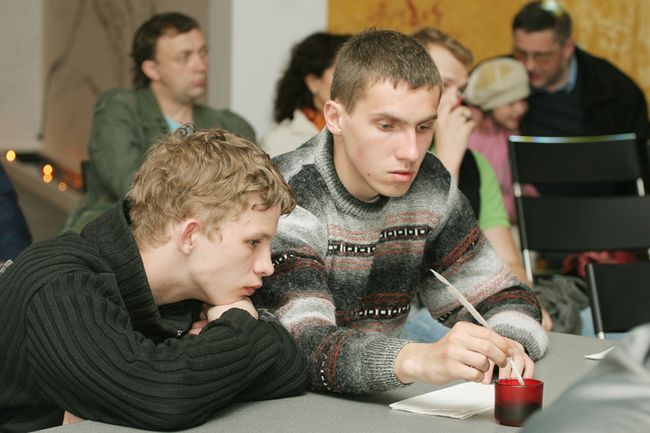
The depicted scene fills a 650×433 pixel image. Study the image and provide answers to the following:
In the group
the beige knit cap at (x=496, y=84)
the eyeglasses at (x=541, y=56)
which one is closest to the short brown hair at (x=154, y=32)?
the beige knit cap at (x=496, y=84)

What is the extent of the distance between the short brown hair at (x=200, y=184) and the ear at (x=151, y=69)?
8.96ft

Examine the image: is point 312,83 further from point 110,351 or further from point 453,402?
point 110,351

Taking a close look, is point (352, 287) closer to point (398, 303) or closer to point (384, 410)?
point (398, 303)

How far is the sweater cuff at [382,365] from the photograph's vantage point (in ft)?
5.19

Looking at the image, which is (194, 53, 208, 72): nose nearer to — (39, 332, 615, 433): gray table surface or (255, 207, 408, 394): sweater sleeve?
(255, 207, 408, 394): sweater sleeve

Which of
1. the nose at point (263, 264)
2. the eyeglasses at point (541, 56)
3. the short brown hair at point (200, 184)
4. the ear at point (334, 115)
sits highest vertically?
the ear at point (334, 115)

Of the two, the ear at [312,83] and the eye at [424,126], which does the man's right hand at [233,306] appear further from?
the ear at [312,83]

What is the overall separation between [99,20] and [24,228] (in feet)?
10.9

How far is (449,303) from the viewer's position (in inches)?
86.4

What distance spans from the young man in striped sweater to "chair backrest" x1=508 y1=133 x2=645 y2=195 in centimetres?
181

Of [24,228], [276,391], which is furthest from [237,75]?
[276,391]

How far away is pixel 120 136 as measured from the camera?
414cm

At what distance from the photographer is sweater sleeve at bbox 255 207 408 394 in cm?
160

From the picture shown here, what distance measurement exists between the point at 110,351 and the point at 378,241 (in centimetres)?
76
